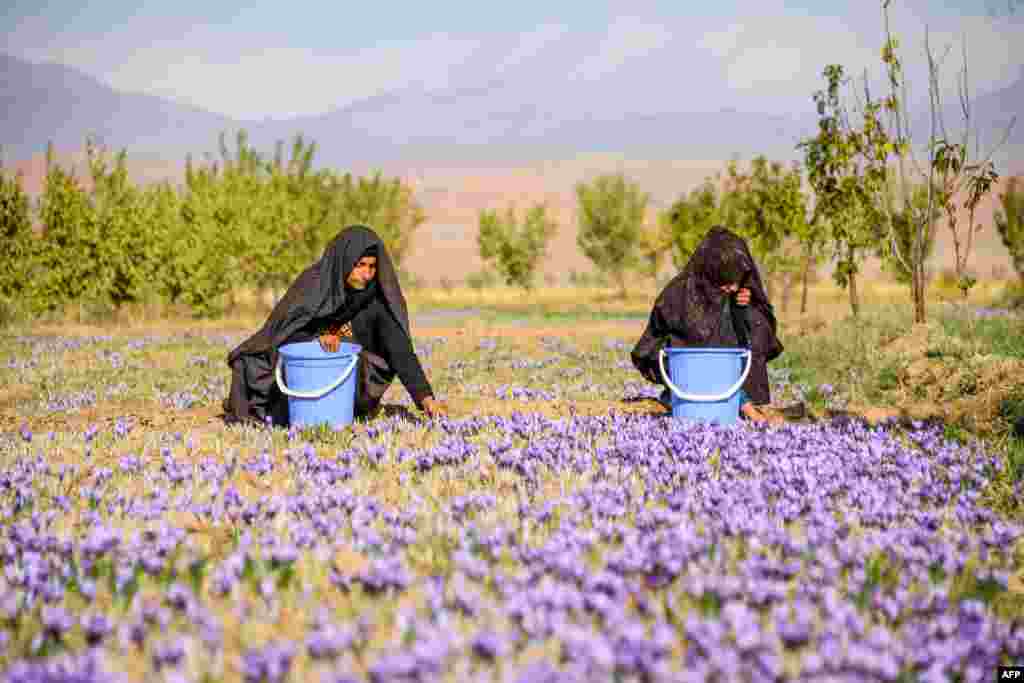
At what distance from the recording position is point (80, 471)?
16.5 ft

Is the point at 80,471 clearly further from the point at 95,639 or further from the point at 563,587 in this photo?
the point at 563,587

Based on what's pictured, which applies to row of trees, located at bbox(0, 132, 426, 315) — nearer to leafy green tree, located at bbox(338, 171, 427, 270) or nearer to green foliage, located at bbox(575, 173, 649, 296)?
leafy green tree, located at bbox(338, 171, 427, 270)

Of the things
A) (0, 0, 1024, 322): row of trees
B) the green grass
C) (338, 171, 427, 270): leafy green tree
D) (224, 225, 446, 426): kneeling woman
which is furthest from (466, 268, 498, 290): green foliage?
(224, 225, 446, 426): kneeling woman

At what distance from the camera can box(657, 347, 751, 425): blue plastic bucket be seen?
20.4ft

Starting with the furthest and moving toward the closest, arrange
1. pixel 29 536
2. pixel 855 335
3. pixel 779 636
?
1. pixel 855 335
2. pixel 29 536
3. pixel 779 636

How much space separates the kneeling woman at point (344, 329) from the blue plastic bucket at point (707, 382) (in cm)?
184

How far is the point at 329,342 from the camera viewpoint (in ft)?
22.0

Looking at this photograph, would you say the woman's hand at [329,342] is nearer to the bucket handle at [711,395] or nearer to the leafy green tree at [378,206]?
the bucket handle at [711,395]

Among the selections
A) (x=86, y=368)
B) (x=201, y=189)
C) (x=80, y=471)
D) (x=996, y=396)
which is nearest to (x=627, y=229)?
(x=201, y=189)

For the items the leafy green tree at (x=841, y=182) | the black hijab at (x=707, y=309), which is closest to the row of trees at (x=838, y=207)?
the leafy green tree at (x=841, y=182)

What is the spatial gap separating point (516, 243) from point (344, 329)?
3318 centimetres

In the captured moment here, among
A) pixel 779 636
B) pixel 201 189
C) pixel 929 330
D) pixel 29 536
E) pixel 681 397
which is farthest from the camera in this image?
pixel 201 189

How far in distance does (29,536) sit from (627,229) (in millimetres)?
39179

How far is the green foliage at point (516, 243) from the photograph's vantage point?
39.6 m
